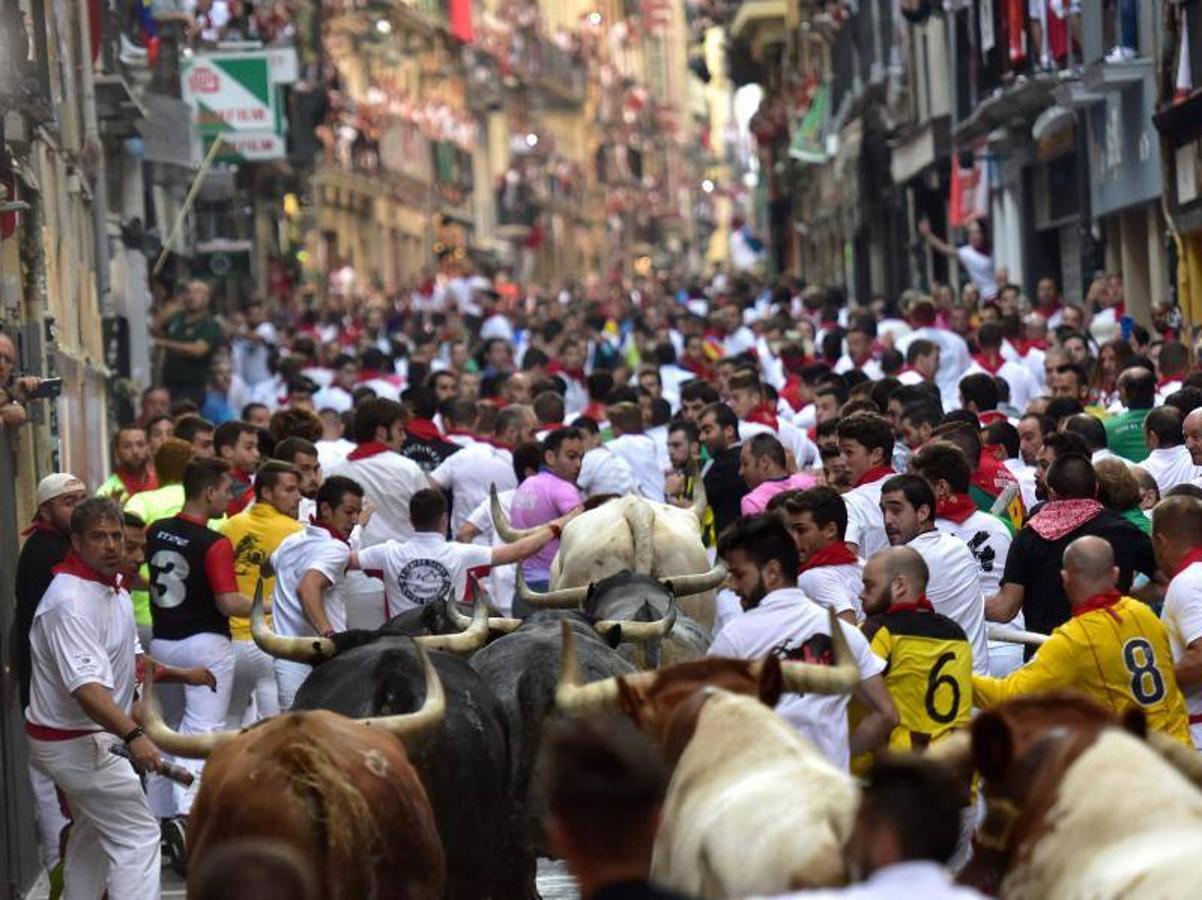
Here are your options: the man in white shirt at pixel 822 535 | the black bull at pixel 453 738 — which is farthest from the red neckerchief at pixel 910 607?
the black bull at pixel 453 738

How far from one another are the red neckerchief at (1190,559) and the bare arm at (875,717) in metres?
1.25

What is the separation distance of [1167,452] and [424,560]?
11.0 ft

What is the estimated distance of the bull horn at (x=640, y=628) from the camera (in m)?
11.6

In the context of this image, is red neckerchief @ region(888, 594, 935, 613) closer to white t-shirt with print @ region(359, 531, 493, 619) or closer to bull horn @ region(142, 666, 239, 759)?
bull horn @ region(142, 666, 239, 759)

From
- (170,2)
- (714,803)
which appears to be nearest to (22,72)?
(714,803)

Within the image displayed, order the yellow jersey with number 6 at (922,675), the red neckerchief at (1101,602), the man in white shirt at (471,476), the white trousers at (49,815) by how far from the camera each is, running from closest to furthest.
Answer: the red neckerchief at (1101,602) < the yellow jersey with number 6 at (922,675) < the white trousers at (49,815) < the man in white shirt at (471,476)

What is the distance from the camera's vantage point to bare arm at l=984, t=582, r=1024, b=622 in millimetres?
11555

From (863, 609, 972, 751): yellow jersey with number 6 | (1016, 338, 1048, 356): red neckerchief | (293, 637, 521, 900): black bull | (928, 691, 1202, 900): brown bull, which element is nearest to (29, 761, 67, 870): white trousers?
(293, 637, 521, 900): black bull

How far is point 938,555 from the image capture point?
1109 cm

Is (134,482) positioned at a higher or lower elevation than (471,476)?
higher

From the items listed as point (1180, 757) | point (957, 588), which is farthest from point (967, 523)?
point (1180, 757)

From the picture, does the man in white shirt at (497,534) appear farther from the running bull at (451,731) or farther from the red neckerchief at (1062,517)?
the running bull at (451,731)

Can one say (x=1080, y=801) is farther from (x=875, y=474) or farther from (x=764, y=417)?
(x=764, y=417)

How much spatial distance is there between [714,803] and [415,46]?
74164 millimetres
